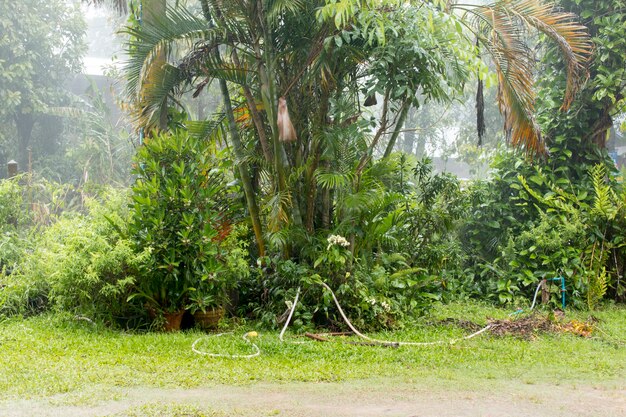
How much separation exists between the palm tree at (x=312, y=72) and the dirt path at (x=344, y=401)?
270 cm

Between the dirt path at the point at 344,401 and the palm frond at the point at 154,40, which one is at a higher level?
the palm frond at the point at 154,40

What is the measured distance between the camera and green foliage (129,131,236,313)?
21.9 ft

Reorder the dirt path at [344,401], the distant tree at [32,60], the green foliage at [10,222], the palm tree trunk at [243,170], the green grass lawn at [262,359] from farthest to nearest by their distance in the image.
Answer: the distant tree at [32,60] < the green foliage at [10,222] < the palm tree trunk at [243,170] < the green grass lawn at [262,359] < the dirt path at [344,401]

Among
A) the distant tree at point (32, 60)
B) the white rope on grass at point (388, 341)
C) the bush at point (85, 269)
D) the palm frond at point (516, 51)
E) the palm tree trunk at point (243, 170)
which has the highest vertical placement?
the distant tree at point (32, 60)

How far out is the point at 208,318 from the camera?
684cm

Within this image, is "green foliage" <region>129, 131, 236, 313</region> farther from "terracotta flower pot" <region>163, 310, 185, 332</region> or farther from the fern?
the fern

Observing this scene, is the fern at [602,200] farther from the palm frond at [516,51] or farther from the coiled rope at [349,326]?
A: the coiled rope at [349,326]

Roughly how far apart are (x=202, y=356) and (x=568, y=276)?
5.23 meters

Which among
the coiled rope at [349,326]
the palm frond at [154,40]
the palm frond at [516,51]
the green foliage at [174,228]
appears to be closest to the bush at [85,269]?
the green foliage at [174,228]

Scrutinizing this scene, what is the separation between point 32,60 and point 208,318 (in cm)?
1693

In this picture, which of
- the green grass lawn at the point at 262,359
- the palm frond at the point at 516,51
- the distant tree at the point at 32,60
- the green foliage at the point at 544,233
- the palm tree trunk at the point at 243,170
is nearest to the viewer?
the green grass lawn at the point at 262,359

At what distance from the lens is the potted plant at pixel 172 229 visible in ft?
21.8

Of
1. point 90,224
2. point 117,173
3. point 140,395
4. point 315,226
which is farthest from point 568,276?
point 117,173

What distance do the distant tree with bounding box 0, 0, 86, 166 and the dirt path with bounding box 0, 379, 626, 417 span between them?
17.2m
